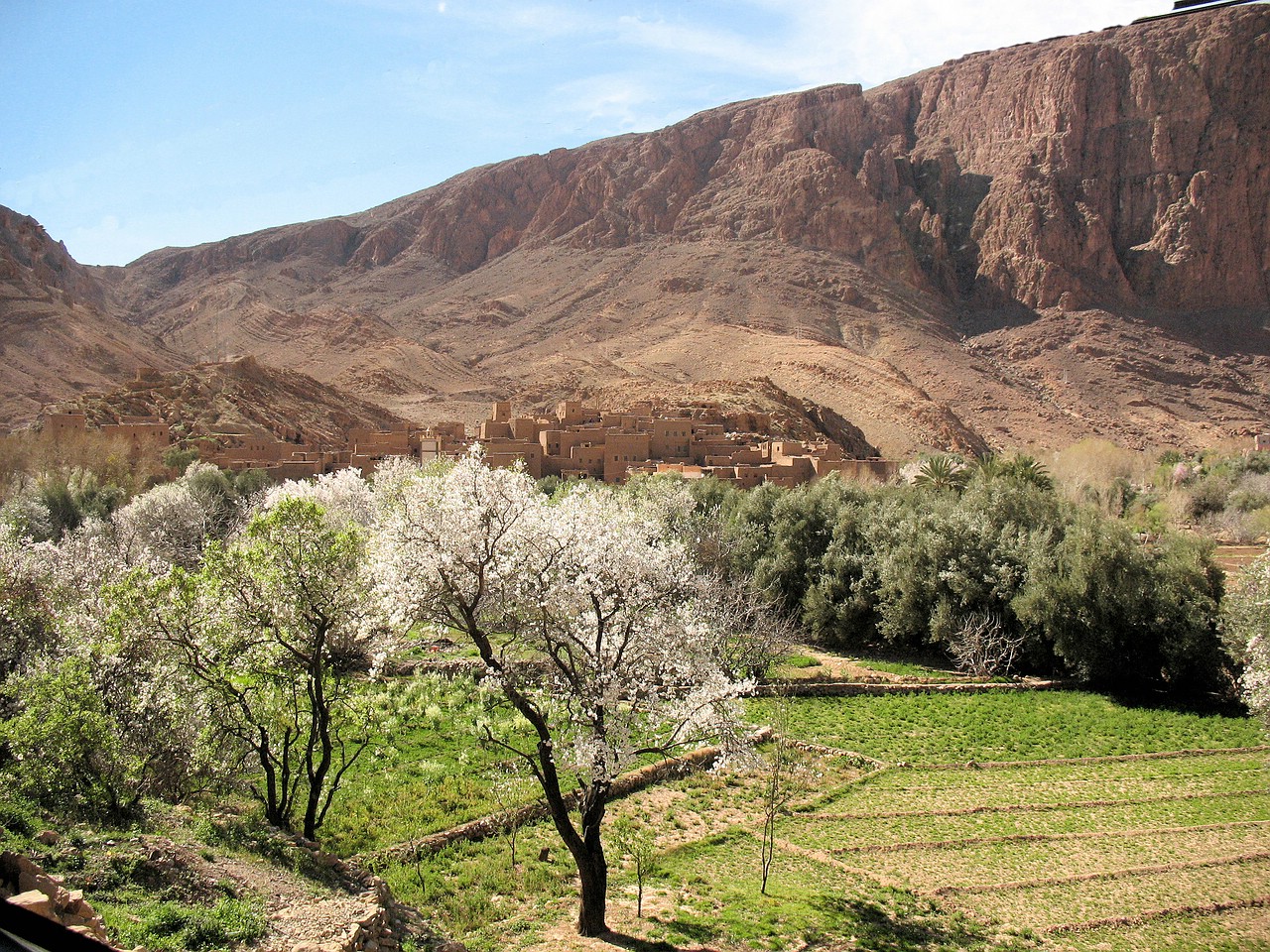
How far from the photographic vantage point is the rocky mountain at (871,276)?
257 feet

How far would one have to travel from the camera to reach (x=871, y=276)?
101750mm

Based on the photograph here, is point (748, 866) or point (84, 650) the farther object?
point (748, 866)

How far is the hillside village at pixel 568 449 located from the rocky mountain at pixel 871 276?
18552 millimetres

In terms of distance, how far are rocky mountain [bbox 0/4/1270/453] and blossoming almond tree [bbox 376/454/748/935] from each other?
177 ft

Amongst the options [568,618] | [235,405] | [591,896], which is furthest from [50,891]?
[235,405]

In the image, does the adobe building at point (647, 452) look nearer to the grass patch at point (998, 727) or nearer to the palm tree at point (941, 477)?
the palm tree at point (941, 477)

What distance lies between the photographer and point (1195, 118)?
341ft

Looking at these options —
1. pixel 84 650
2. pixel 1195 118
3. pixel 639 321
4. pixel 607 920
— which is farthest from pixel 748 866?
pixel 1195 118

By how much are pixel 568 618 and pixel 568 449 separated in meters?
31.7

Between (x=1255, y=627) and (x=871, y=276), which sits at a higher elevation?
(x=871, y=276)

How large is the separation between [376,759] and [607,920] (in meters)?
6.12

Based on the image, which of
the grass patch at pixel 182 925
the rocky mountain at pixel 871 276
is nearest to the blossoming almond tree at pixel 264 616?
the grass patch at pixel 182 925

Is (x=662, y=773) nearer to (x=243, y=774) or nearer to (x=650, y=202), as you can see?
(x=243, y=774)

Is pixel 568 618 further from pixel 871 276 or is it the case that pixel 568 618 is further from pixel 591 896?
pixel 871 276
